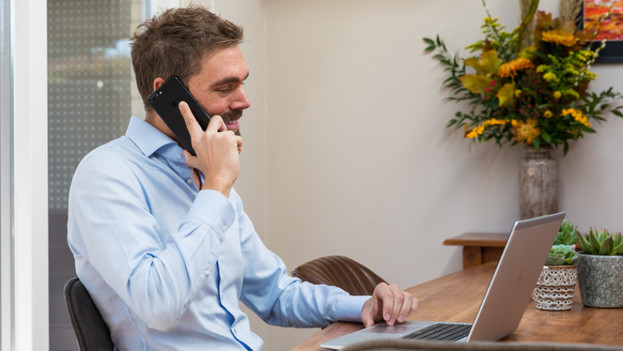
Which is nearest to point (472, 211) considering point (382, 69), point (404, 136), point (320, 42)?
point (404, 136)

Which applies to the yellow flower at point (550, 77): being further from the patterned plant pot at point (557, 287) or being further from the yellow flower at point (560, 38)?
the patterned plant pot at point (557, 287)

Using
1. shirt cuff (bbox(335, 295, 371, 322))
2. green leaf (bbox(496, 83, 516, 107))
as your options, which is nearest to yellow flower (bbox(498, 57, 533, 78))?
green leaf (bbox(496, 83, 516, 107))

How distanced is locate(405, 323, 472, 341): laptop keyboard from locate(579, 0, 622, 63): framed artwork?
7.40ft

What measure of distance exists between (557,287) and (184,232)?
94 centimetres

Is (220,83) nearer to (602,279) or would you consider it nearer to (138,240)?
(138,240)

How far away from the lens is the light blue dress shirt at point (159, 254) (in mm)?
1301

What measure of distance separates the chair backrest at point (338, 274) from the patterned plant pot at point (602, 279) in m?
0.58

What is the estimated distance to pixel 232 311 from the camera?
5.18ft

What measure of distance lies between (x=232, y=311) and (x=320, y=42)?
243cm

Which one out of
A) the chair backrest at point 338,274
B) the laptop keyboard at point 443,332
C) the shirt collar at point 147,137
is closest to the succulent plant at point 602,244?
the laptop keyboard at point 443,332

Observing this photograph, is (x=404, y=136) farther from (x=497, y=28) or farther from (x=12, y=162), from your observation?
(x=12, y=162)

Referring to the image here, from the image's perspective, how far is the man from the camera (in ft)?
4.32

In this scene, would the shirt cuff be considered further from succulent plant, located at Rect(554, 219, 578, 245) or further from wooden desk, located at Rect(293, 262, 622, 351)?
succulent plant, located at Rect(554, 219, 578, 245)

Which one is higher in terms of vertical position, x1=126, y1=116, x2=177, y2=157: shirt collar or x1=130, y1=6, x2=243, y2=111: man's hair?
x1=130, y1=6, x2=243, y2=111: man's hair
